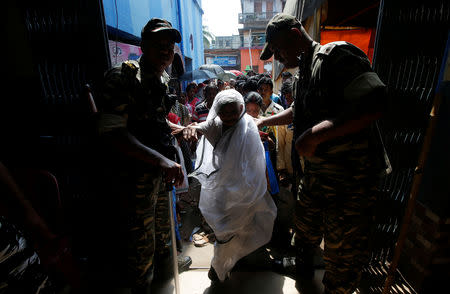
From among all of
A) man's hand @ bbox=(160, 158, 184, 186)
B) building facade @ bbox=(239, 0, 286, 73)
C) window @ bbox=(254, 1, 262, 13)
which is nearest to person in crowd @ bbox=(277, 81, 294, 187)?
man's hand @ bbox=(160, 158, 184, 186)

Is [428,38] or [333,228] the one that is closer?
[333,228]

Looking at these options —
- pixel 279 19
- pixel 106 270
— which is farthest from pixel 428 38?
pixel 106 270

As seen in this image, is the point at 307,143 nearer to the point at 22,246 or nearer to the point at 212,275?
Answer: the point at 212,275

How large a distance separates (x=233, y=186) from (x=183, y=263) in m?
1.20

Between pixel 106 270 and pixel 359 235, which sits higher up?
pixel 359 235

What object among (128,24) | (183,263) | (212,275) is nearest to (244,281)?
(212,275)

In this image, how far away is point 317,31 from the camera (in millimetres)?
3678

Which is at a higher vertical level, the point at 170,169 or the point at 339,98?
the point at 339,98

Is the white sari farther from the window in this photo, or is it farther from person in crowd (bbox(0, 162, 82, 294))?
the window

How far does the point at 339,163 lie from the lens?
169 cm

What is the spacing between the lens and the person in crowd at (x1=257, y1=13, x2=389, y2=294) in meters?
1.43

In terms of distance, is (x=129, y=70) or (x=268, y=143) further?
(x=268, y=143)

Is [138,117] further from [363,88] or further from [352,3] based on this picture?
[352,3]

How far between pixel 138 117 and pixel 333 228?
1778mm
